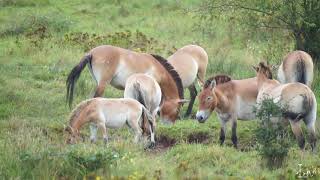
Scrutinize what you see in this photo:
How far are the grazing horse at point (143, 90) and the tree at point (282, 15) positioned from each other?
3.53 metres

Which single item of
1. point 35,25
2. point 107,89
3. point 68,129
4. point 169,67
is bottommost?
point 107,89

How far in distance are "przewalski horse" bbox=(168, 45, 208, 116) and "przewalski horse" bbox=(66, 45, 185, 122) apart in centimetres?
81

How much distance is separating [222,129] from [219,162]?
1.74 meters

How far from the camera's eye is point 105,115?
32.8 feet

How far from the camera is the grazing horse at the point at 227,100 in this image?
411 inches

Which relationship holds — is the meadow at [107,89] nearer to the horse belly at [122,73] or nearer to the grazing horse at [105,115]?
the grazing horse at [105,115]

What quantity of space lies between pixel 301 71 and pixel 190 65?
254cm

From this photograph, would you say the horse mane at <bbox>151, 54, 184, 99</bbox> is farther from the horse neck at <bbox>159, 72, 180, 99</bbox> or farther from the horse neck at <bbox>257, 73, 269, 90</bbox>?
the horse neck at <bbox>257, 73, 269, 90</bbox>

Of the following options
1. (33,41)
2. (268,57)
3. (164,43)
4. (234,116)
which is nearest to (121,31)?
(164,43)

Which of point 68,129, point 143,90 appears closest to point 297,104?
point 143,90

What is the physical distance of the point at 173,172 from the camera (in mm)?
7816

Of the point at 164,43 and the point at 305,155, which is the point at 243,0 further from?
the point at 305,155

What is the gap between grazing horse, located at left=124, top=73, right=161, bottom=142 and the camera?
10998 mm

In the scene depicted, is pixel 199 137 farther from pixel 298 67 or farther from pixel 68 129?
pixel 68 129
